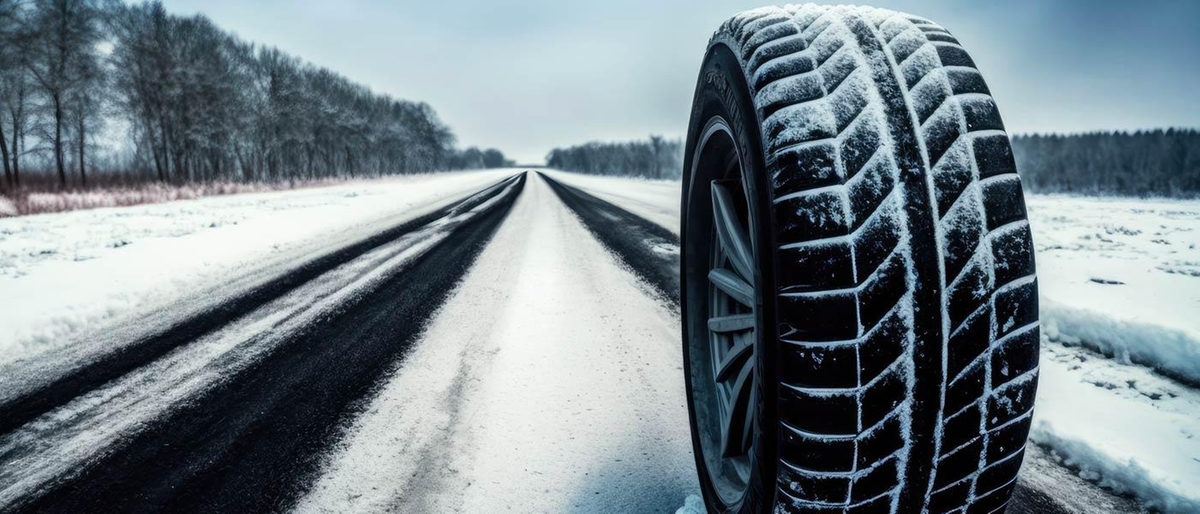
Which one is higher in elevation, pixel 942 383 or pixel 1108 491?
pixel 942 383

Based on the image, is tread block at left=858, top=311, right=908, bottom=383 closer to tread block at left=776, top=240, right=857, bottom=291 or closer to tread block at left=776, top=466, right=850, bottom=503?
tread block at left=776, top=240, right=857, bottom=291

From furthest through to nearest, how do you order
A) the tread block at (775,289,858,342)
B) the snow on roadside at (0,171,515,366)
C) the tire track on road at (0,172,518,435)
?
the snow on roadside at (0,171,515,366) < the tire track on road at (0,172,518,435) < the tread block at (775,289,858,342)

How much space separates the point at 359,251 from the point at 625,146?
87609 mm

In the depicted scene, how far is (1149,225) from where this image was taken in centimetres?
894

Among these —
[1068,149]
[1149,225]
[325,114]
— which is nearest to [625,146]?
[325,114]

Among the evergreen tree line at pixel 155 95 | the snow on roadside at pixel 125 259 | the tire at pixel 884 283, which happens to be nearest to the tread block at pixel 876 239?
the tire at pixel 884 283

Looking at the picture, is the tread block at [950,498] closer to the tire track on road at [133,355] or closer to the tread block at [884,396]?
the tread block at [884,396]

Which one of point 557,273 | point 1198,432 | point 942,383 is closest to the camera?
point 942,383

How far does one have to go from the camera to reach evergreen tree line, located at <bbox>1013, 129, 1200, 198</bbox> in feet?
139

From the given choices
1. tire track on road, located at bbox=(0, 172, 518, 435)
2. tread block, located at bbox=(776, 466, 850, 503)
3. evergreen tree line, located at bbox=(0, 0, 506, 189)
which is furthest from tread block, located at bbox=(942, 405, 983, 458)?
evergreen tree line, located at bbox=(0, 0, 506, 189)

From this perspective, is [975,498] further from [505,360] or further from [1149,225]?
[1149,225]

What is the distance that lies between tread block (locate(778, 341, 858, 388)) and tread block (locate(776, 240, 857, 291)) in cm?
11

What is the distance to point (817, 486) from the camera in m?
0.97

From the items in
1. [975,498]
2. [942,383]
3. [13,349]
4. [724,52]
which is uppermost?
[724,52]
